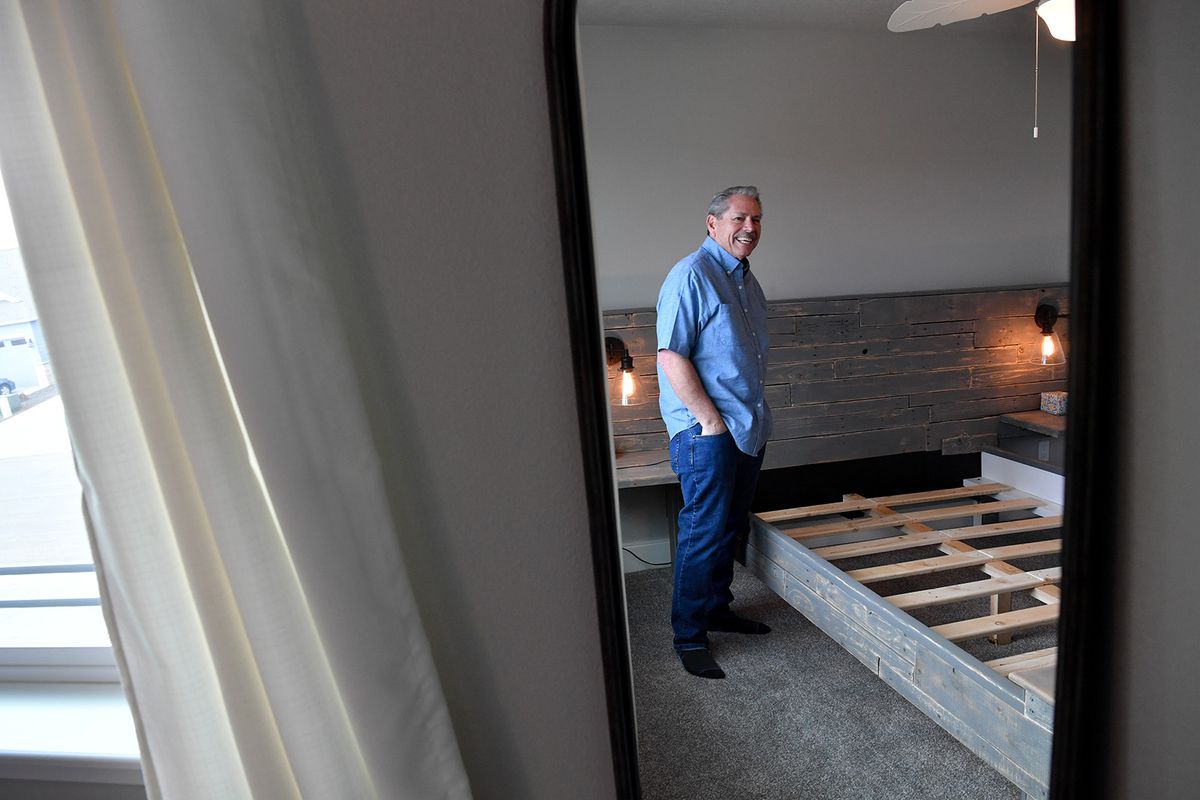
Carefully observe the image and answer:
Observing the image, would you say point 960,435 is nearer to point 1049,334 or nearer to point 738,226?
point 1049,334

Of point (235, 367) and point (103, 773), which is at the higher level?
point (235, 367)

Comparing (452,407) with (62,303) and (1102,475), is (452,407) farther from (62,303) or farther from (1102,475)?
(1102,475)

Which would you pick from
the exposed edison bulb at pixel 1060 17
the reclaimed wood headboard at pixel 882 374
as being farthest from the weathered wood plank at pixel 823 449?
the exposed edison bulb at pixel 1060 17

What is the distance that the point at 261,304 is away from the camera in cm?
65

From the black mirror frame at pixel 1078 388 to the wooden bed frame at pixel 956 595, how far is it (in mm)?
18

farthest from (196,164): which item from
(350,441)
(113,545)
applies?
(113,545)

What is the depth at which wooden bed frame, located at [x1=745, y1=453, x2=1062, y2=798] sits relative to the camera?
61cm

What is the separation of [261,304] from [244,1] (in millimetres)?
265

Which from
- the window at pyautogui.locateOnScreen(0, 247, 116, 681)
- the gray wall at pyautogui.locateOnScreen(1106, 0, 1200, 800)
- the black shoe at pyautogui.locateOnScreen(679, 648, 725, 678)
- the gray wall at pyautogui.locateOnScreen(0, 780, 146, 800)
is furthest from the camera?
the window at pyautogui.locateOnScreen(0, 247, 116, 681)

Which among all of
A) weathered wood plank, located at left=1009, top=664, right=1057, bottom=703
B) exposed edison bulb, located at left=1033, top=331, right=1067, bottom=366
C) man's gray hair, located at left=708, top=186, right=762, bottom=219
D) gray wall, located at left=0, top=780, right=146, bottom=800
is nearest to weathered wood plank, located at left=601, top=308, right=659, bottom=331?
man's gray hair, located at left=708, top=186, right=762, bottom=219

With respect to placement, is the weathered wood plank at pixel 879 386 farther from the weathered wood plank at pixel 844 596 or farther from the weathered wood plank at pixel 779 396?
the weathered wood plank at pixel 844 596

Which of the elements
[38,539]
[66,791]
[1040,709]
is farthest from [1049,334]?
[38,539]

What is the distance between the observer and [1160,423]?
574 millimetres

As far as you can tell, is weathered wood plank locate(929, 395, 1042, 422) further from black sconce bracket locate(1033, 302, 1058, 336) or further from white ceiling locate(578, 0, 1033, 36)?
white ceiling locate(578, 0, 1033, 36)
